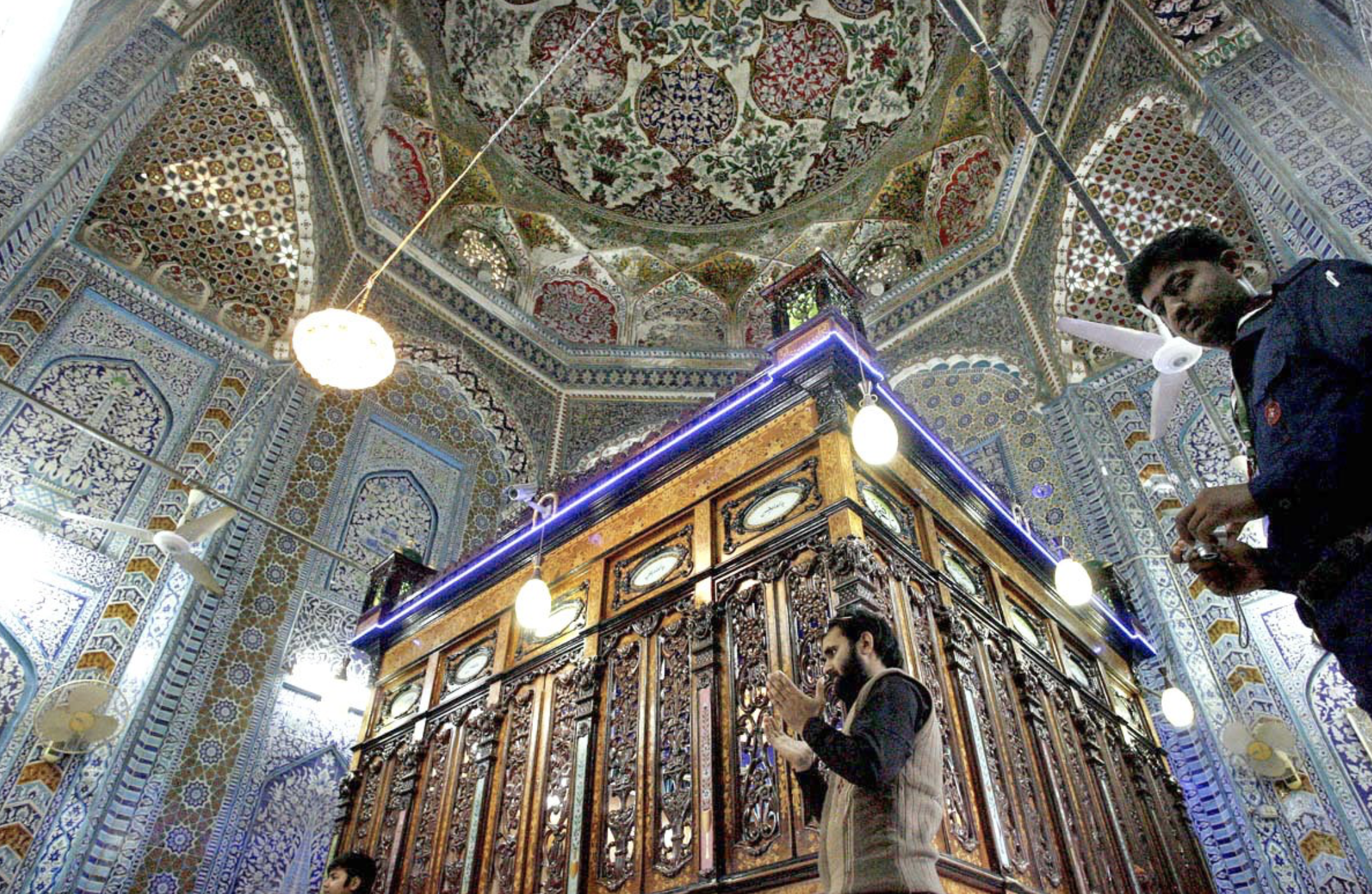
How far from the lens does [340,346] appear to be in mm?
4836

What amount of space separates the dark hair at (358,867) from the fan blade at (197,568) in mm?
2387

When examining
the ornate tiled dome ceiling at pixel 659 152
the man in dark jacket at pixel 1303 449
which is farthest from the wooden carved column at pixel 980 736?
the ornate tiled dome ceiling at pixel 659 152

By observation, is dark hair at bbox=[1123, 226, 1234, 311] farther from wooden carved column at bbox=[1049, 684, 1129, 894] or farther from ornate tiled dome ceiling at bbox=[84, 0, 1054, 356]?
ornate tiled dome ceiling at bbox=[84, 0, 1054, 356]

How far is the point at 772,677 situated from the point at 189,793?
605 centimetres

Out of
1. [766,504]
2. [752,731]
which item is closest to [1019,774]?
[752,731]

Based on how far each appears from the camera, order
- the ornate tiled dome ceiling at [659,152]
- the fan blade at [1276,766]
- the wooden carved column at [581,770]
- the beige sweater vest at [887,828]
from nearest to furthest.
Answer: the beige sweater vest at [887,828] → the wooden carved column at [581,770] → the fan blade at [1276,766] → the ornate tiled dome ceiling at [659,152]

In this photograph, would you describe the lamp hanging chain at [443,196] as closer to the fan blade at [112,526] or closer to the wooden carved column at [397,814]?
the fan blade at [112,526]

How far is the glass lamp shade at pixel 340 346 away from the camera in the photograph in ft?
15.7

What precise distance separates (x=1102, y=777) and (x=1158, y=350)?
2878 mm

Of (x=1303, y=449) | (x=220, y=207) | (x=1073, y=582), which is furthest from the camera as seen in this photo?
(x=220, y=207)

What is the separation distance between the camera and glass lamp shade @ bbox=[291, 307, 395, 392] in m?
4.77

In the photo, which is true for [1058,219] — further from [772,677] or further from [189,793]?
[189,793]

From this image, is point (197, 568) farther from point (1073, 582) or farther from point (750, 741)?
point (1073, 582)

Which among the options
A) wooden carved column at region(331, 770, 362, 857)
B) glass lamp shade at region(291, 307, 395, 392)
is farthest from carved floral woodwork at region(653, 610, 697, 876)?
wooden carved column at region(331, 770, 362, 857)
